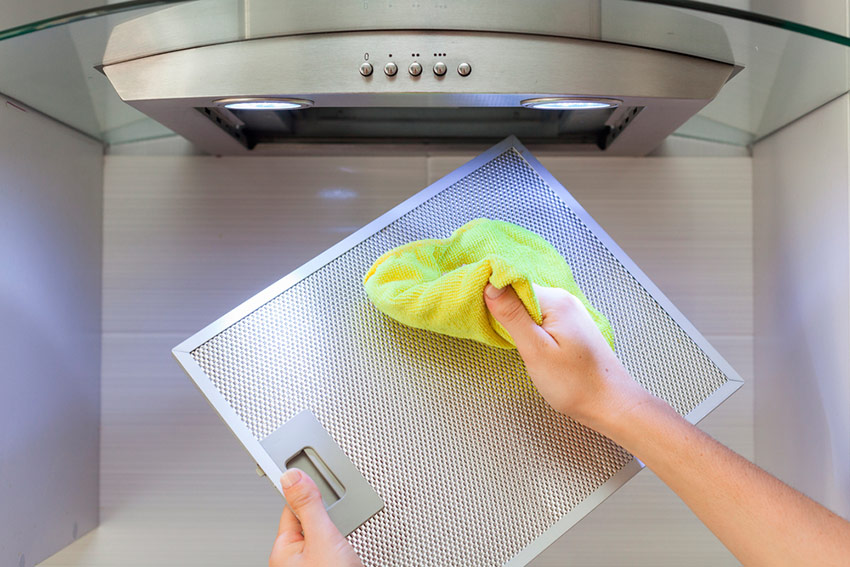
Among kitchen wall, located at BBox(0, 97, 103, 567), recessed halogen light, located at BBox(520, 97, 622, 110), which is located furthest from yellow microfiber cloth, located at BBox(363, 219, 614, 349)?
kitchen wall, located at BBox(0, 97, 103, 567)

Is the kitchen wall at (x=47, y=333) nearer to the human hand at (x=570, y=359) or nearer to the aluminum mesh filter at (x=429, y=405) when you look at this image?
the aluminum mesh filter at (x=429, y=405)

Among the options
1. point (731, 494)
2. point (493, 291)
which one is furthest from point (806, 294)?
point (493, 291)

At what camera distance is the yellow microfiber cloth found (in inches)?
18.4

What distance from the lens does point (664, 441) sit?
0.49 m

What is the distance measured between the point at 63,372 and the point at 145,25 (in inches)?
17.5

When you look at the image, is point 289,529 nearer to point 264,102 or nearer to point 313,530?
point 313,530

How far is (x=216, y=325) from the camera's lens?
542 mm

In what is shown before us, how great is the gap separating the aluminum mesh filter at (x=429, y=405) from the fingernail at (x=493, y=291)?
0.32 ft

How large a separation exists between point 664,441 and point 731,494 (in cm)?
6

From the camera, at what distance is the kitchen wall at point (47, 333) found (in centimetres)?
65

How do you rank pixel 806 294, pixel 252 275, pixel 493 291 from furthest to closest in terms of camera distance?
pixel 252 275
pixel 806 294
pixel 493 291

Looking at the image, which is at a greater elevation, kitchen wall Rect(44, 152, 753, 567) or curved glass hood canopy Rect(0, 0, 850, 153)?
curved glass hood canopy Rect(0, 0, 850, 153)

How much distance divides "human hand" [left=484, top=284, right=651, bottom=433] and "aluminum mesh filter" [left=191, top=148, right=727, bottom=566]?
0.04 m

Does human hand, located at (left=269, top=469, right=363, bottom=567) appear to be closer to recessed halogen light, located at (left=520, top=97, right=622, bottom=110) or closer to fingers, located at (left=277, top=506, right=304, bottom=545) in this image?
fingers, located at (left=277, top=506, right=304, bottom=545)
